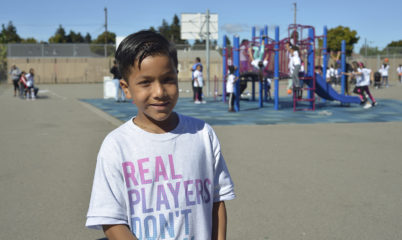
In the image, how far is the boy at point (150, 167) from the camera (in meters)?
1.71

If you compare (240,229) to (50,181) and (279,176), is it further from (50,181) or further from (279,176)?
(50,181)

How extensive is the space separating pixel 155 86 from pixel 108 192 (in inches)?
17.8

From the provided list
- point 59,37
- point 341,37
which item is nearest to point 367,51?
point 341,37

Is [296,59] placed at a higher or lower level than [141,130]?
higher

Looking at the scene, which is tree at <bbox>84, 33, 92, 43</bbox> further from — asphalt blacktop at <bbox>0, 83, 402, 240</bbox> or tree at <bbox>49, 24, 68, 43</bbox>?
asphalt blacktop at <bbox>0, 83, 402, 240</bbox>

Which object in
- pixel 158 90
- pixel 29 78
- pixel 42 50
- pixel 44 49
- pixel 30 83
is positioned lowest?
pixel 158 90

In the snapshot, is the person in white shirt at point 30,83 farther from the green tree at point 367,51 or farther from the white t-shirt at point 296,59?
the green tree at point 367,51

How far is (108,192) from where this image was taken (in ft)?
5.60

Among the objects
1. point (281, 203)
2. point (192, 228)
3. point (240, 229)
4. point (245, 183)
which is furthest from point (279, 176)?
point (192, 228)

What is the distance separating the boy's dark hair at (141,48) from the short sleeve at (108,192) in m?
0.34

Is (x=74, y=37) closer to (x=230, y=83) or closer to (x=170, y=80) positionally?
(x=230, y=83)

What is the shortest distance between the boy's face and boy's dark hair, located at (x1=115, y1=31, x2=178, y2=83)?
19 mm

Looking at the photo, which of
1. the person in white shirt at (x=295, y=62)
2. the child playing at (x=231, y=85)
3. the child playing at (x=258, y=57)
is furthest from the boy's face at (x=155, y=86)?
the child playing at (x=258, y=57)

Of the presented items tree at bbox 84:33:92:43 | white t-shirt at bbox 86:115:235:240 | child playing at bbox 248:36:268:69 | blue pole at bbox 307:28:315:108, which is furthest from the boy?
tree at bbox 84:33:92:43
